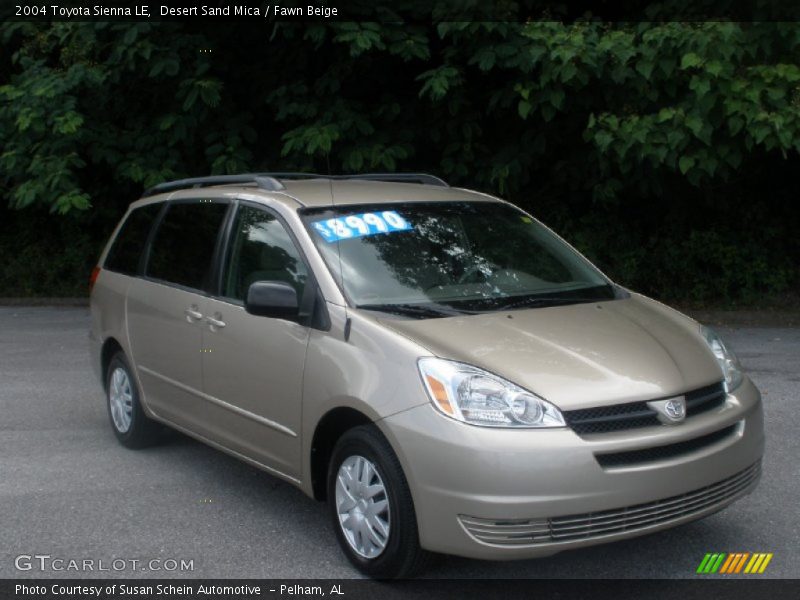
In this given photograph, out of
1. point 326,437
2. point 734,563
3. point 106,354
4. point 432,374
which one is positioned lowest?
point 734,563

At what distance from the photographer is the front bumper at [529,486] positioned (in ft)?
12.9

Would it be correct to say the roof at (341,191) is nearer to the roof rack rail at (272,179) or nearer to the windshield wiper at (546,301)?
the roof rack rail at (272,179)

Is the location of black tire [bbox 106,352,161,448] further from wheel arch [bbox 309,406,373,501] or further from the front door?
wheel arch [bbox 309,406,373,501]

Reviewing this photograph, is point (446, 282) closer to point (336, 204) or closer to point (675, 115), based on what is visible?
point (336, 204)

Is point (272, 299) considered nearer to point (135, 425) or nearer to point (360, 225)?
point (360, 225)

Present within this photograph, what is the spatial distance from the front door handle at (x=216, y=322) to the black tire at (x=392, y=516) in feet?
4.19

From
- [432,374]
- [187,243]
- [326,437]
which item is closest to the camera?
[432,374]

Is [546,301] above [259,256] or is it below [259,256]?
below

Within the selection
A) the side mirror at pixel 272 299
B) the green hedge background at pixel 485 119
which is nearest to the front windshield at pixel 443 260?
the side mirror at pixel 272 299

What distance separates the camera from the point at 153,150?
1380cm

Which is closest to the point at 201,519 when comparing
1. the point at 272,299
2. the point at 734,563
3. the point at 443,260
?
the point at 272,299

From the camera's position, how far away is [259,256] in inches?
214

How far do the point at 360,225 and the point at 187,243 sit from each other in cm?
142

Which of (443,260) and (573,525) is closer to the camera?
(573,525)
